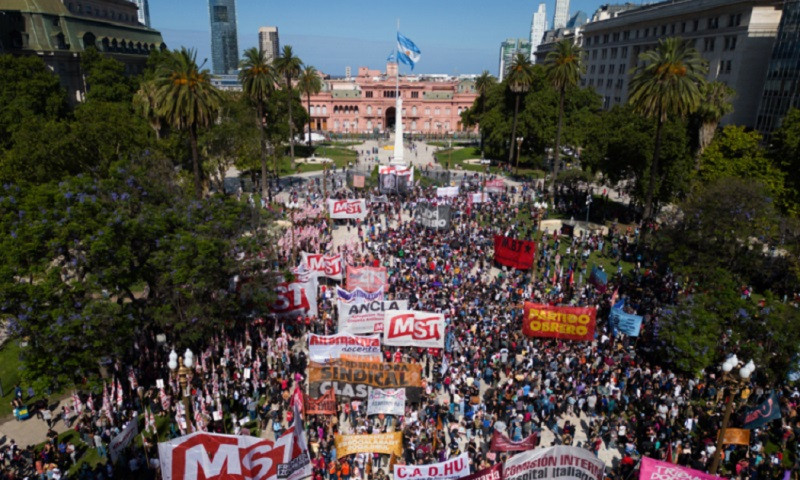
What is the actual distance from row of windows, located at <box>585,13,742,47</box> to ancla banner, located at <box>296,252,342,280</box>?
5504cm

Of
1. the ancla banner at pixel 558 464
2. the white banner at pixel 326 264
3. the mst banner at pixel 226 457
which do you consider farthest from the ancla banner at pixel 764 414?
the white banner at pixel 326 264

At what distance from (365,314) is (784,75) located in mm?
47680

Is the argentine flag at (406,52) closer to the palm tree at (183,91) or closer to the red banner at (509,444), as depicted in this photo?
the palm tree at (183,91)

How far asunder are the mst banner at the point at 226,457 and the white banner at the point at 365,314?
9200 millimetres

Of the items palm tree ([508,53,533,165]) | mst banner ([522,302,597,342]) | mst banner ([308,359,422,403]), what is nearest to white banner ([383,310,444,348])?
mst banner ([308,359,422,403])

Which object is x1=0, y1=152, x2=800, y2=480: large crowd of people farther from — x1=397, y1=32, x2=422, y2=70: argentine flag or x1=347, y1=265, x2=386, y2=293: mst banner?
x1=397, y1=32, x2=422, y2=70: argentine flag

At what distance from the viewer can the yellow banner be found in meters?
15.5

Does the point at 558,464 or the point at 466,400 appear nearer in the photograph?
the point at 558,464

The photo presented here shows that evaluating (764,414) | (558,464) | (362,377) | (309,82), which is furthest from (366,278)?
(309,82)

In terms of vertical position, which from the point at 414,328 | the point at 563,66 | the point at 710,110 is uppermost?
the point at 563,66

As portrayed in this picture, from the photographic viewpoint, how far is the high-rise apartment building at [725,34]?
180 ft

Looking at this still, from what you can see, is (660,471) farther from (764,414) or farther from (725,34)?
(725,34)

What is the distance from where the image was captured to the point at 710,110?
134 ft

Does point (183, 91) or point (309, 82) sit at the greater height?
point (309, 82)
